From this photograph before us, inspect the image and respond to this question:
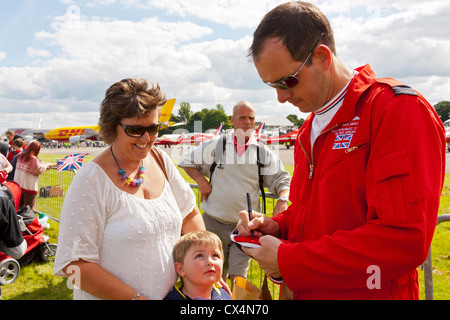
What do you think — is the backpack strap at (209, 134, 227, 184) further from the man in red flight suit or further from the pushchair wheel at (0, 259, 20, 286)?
the pushchair wheel at (0, 259, 20, 286)

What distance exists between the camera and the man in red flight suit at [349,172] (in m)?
1.39

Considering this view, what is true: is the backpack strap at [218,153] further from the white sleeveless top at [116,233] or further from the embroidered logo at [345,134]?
the embroidered logo at [345,134]

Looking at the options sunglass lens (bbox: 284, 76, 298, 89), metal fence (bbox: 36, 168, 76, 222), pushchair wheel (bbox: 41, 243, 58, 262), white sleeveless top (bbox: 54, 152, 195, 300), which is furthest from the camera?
metal fence (bbox: 36, 168, 76, 222)

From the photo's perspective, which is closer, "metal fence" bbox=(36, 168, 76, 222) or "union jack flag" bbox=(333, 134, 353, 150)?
"union jack flag" bbox=(333, 134, 353, 150)

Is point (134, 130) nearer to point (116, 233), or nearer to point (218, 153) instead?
point (116, 233)

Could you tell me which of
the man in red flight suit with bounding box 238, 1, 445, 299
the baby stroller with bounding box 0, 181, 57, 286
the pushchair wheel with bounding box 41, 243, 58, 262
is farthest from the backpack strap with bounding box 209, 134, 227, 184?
the pushchair wheel with bounding box 41, 243, 58, 262

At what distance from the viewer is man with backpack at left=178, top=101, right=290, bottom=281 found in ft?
15.1

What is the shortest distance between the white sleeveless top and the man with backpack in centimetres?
224

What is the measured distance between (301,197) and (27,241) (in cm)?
584

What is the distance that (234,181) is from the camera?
15.3 feet
